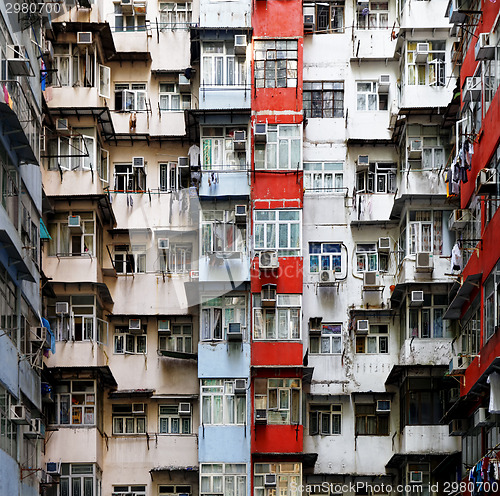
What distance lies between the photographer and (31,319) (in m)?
20.9

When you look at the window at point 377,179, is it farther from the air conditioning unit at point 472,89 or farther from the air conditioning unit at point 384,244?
the air conditioning unit at point 472,89

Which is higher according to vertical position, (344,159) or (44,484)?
(344,159)

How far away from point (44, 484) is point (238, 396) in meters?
3.85

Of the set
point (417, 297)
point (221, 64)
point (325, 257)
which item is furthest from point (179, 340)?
point (221, 64)

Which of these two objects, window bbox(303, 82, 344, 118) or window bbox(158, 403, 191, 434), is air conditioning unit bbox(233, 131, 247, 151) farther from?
window bbox(158, 403, 191, 434)

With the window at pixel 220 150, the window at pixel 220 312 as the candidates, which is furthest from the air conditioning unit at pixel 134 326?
the window at pixel 220 150

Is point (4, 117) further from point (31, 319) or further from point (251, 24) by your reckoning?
point (251, 24)

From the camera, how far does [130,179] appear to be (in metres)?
25.4

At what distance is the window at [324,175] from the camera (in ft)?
82.9

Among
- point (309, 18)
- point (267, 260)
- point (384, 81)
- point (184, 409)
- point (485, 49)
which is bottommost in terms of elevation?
point (184, 409)

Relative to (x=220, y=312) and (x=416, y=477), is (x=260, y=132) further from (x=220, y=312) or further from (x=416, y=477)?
(x=416, y=477)

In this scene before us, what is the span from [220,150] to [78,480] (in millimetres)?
6694

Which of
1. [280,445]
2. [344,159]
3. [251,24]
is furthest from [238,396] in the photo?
[251,24]

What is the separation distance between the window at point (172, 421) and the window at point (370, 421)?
3.18 meters
